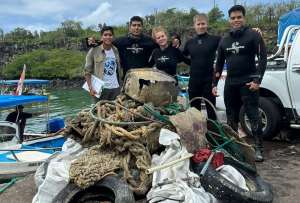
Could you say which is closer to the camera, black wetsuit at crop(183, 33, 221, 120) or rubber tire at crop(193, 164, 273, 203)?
rubber tire at crop(193, 164, 273, 203)

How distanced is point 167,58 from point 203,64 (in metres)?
0.56

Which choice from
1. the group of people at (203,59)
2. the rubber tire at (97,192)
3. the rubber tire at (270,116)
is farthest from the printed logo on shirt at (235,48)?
the rubber tire at (97,192)

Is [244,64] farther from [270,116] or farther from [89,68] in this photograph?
[89,68]

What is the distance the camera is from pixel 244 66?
6496mm

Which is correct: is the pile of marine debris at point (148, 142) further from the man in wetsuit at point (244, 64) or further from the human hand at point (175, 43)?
the human hand at point (175, 43)

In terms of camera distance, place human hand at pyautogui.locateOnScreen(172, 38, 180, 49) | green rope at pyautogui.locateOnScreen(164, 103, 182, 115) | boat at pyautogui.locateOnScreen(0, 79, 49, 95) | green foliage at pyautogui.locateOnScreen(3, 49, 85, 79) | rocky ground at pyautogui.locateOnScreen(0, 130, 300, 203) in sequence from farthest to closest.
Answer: green foliage at pyautogui.locateOnScreen(3, 49, 85, 79) < boat at pyautogui.locateOnScreen(0, 79, 49, 95) < human hand at pyautogui.locateOnScreen(172, 38, 180, 49) < green rope at pyautogui.locateOnScreen(164, 103, 182, 115) < rocky ground at pyautogui.locateOnScreen(0, 130, 300, 203)

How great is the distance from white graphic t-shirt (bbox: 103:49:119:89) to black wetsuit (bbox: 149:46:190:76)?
785 mm

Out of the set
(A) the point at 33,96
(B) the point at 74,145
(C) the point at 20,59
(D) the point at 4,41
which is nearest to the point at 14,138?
(A) the point at 33,96

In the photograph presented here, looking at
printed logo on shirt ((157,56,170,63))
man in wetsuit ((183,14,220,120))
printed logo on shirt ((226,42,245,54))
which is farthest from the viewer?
printed logo on shirt ((157,56,170,63))

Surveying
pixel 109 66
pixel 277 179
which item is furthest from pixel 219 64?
pixel 277 179

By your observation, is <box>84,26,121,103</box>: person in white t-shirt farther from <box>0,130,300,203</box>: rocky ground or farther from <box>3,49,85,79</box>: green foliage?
<box>3,49,85,79</box>: green foliage

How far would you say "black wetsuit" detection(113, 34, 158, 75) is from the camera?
7.43 metres

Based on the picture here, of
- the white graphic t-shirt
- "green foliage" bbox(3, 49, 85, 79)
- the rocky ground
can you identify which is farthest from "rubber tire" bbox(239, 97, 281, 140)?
"green foliage" bbox(3, 49, 85, 79)

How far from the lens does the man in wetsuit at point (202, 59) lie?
23.0ft
